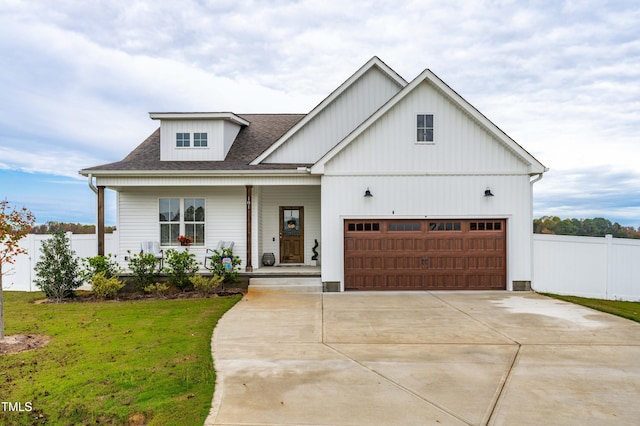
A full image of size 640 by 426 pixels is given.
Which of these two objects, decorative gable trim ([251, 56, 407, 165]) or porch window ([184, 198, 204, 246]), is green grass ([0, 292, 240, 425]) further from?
decorative gable trim ([251, 56, 407, 165])

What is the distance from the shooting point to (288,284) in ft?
47.2

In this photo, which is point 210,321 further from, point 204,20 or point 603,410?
point 204,20

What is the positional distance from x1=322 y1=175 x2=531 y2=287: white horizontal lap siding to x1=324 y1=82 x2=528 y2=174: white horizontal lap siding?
1.05 feet

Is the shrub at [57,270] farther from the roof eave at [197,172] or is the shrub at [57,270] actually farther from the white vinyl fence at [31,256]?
the roof eave at [197,172]

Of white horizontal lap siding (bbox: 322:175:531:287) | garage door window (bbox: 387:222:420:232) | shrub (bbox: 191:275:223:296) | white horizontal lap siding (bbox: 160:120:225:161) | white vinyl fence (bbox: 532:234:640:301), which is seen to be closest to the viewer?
shrub (bbox: 191:275:223:296)

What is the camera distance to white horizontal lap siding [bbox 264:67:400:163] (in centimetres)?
1642

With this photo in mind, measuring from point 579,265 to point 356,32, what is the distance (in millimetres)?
11137

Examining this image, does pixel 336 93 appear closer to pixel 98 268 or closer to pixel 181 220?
pixel 181 220

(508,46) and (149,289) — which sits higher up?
(508,46)

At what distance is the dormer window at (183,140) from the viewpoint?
1680cm

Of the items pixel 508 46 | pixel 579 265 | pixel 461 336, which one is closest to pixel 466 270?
pixel 579 265

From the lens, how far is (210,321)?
32.0ft

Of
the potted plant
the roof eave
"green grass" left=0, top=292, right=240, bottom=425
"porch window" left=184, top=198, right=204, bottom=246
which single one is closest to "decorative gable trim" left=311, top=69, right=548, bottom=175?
the roof eave

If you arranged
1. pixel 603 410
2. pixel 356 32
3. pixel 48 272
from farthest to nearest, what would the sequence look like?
1. pixel 356 32
2. pixel 48 272
3. pixel 603 410
